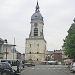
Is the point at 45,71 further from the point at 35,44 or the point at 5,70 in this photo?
the point at 35,44

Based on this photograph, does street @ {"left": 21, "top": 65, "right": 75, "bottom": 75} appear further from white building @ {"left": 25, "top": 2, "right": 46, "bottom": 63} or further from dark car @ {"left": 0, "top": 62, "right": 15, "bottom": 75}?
white building @ {"left": 25, "top": 2, "right": 46, "bottom": 63}

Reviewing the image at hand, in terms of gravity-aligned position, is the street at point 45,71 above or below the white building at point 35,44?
below

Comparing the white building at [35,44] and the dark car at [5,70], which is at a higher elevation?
the white building at [35,44]

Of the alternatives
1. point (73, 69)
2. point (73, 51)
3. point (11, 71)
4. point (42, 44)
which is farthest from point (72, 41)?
point (42, 44)

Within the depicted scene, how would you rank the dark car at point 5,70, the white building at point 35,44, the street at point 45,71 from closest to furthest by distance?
the dark car at point 5,70, the street at point 45,71, the white building at point 35,44

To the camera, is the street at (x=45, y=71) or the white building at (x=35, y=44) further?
the white building at (x=35, y=44)

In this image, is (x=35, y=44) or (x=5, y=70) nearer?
(x=5, y=70)

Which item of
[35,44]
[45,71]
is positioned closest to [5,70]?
[45,71]

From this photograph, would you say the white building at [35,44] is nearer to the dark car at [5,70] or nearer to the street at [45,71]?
the street at [45,71]

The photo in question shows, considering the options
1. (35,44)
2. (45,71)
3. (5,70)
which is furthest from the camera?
(35,44)

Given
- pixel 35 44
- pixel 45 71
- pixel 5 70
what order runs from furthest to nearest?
pixel 35 44
pixel 45 71
pixel 5 70

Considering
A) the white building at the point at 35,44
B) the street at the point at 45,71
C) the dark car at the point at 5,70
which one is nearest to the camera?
the dark car at the point at 5,70

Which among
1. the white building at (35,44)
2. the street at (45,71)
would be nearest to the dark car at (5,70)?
the street at (45,71)

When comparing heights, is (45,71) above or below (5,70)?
above
